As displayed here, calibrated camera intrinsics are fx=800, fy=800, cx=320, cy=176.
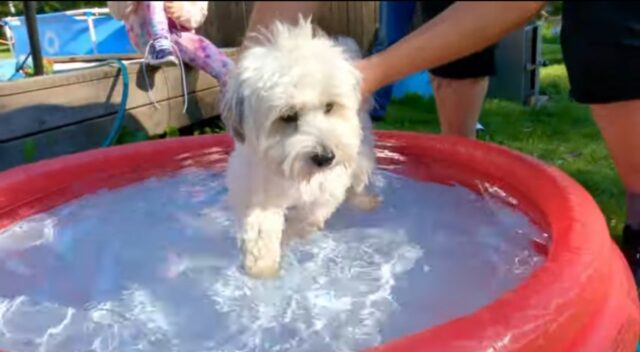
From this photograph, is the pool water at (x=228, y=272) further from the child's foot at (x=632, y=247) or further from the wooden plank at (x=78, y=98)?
the wooden plank at (x=78, y=98)

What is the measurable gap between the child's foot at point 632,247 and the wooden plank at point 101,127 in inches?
98.4

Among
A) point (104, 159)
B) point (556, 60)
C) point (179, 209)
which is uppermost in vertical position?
point (104, 159)

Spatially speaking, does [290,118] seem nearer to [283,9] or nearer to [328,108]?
[328,108]

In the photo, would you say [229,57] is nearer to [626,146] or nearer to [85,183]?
[85,183]

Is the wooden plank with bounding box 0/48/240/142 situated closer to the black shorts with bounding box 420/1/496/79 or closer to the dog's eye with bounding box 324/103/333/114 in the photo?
the black shorts with bounding box 420/1/496/79

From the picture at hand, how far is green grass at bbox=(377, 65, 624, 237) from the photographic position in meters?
3.38

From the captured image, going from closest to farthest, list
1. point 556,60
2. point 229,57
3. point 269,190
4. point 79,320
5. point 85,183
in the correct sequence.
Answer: point 79,320
point 269,190
point 85,183
point 229,57
point 556,60

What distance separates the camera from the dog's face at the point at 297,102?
208 centimetres

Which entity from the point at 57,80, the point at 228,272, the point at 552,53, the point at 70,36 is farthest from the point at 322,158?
the point at 552,53

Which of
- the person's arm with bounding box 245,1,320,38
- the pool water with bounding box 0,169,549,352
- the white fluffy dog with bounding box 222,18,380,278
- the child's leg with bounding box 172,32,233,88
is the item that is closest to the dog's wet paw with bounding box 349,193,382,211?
the pool water with bounding box 0,169,549,352

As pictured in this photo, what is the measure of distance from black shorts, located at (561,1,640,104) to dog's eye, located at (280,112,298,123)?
81 centimetres

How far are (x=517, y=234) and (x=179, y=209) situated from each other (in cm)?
126

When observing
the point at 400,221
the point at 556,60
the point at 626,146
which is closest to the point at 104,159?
the point at 400,221

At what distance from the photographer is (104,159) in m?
2.96
